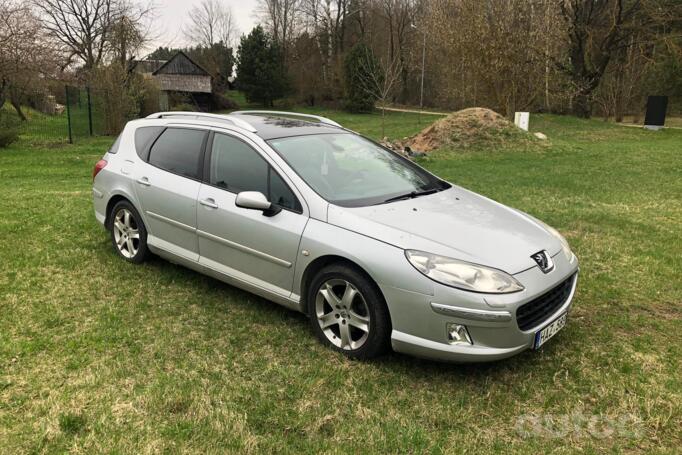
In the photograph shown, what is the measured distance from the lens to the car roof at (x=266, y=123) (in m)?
4.32

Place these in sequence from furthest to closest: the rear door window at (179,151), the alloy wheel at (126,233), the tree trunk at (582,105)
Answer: the tree trunk at (582,105) < the alloy wheel at (126,233) < the rear door window at (179,151)

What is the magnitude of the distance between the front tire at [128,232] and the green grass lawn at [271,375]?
15 centimetres

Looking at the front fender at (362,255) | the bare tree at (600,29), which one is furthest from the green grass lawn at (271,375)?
the bare tree at (600,29)

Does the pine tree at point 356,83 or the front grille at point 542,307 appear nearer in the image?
the front grille at point 542,307

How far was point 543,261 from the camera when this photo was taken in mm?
3369

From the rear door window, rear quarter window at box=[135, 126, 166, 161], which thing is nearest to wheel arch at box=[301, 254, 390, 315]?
the rear door window

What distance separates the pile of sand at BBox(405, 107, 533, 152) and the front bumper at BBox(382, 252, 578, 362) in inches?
544

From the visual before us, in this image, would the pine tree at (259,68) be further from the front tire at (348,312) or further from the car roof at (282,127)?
the front tire at (348,312)

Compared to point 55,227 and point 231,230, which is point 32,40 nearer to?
point 55,227

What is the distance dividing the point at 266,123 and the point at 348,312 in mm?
1985

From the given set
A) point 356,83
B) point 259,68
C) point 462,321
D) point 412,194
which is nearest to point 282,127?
point 412,194

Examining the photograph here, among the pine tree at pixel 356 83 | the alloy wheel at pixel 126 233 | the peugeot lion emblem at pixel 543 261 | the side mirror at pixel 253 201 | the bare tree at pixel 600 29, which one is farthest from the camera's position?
the pine tree at pixel 356 83

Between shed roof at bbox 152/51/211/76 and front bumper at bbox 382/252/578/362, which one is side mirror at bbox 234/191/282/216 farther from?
shed roof at bbox 152/51/211/76

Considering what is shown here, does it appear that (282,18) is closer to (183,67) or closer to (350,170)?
(183,67)
